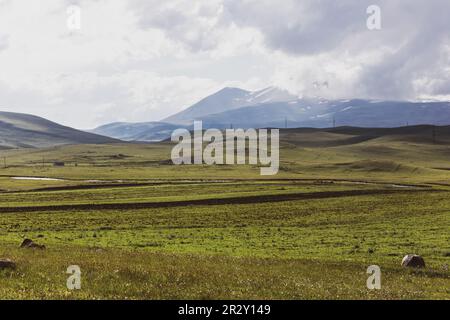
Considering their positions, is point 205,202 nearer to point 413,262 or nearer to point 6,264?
point 413,262

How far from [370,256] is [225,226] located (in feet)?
71.0

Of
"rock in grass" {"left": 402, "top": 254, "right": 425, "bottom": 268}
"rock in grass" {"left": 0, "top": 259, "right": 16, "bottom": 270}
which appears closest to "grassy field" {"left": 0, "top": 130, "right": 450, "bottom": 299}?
"rock in grass" {"left": 0, "top": 259, "right": 16, "bottom": 270}

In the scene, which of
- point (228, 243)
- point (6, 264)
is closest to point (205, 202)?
point (228, 243)

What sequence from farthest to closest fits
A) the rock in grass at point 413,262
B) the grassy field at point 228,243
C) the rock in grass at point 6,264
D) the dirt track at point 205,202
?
the dirt track at point 205,202
the rock in grass at point 413,262
the rock in grass at point 6,264
the grassy field at point 228,243

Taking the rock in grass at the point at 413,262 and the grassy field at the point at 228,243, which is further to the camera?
the rock in grass at the point at 413,262

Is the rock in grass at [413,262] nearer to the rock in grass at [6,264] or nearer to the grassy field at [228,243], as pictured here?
the grassy field at [228,243]

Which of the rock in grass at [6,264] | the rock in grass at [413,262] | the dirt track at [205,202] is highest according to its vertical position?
the rock in grass at [6,264]

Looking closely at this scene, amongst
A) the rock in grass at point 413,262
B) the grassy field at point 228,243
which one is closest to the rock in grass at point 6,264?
the grassy field at point 228,243

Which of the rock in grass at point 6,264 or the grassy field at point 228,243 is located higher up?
the rock in grass at point 6,264

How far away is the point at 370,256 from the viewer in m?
34.9

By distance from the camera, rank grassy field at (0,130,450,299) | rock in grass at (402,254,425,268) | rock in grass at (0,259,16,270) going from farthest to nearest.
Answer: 1. rock in grass at (402,254,425,268)
2. rock in grass at (0,259,16,270)
3. grassy field at (0,130,450,299)

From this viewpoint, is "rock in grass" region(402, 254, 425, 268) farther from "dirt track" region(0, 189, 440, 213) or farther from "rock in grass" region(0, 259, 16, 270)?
"dirt track" region(0, 189, 440, 213)
